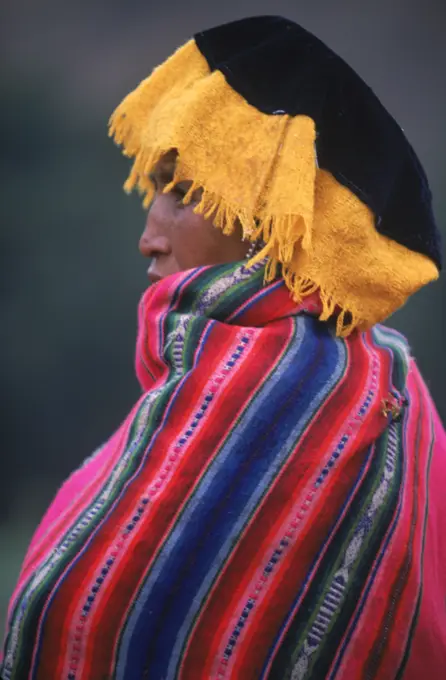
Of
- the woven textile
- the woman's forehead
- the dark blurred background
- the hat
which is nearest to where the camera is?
the woven textile

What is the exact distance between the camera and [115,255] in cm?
268

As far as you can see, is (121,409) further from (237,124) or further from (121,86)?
(237,124)

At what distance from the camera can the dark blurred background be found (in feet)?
7.98

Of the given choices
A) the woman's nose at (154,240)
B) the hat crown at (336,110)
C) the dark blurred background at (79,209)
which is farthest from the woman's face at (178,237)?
the dark blurred background at (79,209)

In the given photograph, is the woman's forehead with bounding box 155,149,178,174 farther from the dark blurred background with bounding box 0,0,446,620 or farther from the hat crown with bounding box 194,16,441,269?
the dark blurred background with bounding box 0,0,446,620

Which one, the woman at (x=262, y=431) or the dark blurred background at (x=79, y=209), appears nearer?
the woman at (x=262, y=431)

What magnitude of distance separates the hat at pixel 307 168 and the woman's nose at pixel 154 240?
0.32ft

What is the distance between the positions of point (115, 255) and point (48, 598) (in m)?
1.83

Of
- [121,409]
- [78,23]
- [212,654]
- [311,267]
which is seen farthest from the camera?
[121,409]

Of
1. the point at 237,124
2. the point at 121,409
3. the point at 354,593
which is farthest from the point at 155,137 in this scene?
the point at 121,409

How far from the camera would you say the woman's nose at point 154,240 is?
122 centimetres

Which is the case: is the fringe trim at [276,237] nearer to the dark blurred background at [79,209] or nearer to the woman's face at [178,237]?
the woman's face at [178,237]

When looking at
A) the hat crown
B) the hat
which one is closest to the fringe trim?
the hat

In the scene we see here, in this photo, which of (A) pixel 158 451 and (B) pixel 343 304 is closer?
(A) pixel 158 451
